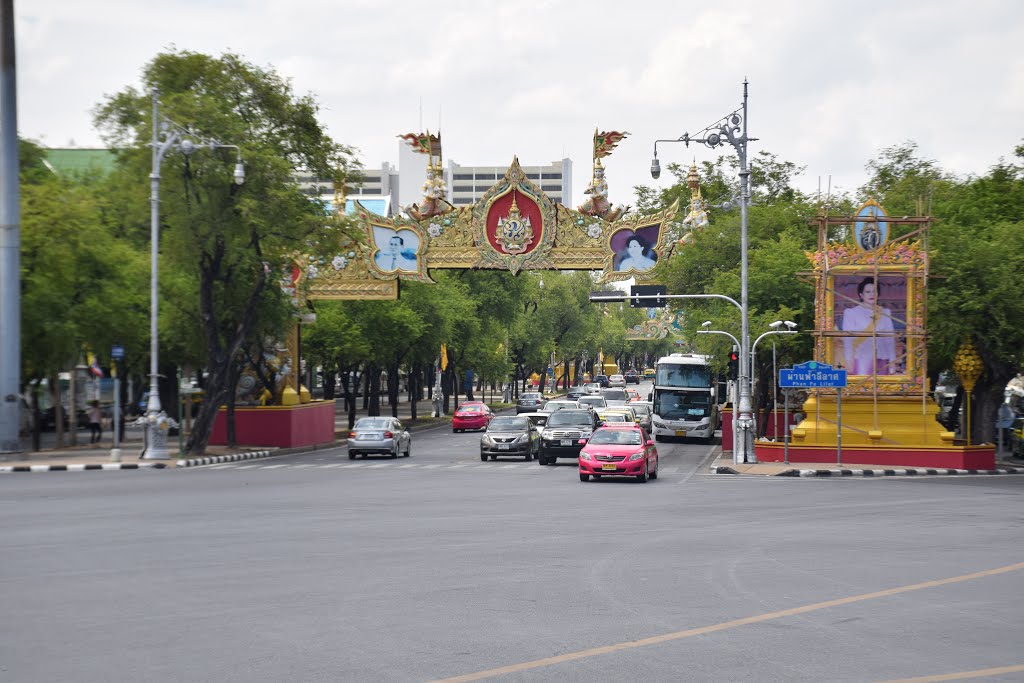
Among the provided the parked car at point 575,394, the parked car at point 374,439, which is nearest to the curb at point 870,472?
the parked car at point 374,439

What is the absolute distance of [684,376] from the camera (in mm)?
57812

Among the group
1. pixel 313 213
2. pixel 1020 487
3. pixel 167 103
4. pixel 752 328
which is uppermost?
pixel 167 103

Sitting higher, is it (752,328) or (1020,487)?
(752,328)

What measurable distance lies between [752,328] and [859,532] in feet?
88.4

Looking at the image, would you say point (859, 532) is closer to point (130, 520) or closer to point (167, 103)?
point (130, 520)

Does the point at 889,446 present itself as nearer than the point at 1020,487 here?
No

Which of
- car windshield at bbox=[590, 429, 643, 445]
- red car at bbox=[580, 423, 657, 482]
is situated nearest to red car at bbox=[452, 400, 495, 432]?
car windshield at bbox=[590, 429, 643, 445]

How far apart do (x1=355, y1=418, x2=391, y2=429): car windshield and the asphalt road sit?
16560 millimetres

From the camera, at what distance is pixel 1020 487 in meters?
30.1

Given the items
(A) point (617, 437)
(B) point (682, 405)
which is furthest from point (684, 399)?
(A) point (617, 437)

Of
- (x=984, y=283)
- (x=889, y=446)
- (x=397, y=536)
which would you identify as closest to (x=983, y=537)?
(x=397, y=536)

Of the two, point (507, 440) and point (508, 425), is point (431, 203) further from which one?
point (507, 440)

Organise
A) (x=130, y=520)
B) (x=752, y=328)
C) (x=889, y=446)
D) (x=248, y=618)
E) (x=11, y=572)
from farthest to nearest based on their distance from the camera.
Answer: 1. (x=752, y=328)
2. (x=889, y=446)
3. (x=130, y=520)
4. (x=11, y=572)
5. (x=248, y=618)

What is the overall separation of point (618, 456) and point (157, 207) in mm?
16408
